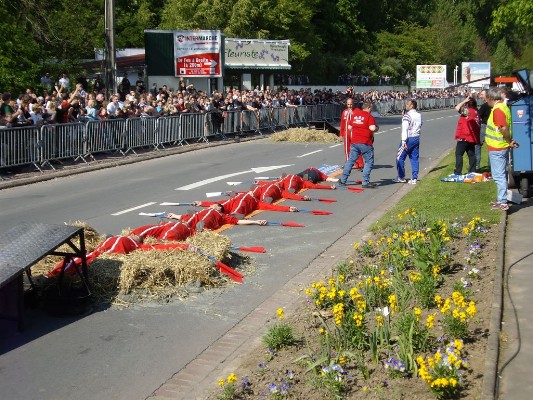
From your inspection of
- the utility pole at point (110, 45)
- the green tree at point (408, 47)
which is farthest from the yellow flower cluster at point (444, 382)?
the green tree at point (408, 47)

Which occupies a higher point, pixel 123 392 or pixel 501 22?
pixel 501 22

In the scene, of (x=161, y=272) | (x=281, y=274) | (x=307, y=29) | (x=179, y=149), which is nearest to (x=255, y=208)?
(x=281, y=274)

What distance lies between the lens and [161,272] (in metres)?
8.63

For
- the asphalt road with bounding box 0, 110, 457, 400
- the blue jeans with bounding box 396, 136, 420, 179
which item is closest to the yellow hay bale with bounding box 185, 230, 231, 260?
the asphalt road with bounding box 0, 110, 457, 400

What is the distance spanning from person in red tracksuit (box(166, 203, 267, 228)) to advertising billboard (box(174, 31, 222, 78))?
24.5m

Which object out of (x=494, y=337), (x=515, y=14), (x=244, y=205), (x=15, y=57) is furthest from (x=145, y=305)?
(x=15, y=57)

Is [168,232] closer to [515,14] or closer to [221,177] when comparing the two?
[221,177]

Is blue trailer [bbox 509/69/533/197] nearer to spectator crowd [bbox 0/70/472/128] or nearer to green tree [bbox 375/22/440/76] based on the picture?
spectator crowd [bbox 0/70/472/128]

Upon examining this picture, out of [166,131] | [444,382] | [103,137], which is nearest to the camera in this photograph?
[444,382]

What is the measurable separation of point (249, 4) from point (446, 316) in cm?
4922

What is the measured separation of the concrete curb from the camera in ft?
18.0

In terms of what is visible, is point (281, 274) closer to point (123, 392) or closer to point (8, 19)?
point (123, 392)

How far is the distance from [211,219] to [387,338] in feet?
18.5

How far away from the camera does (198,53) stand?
36.6 m
